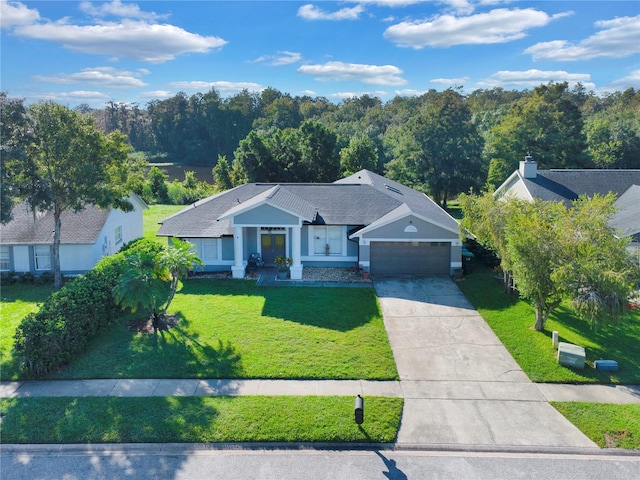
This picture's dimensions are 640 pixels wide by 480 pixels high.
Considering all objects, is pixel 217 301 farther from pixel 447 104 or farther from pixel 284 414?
pixel 447 104

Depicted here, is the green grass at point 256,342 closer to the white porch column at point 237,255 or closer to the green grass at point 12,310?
the green grass at point 12,310

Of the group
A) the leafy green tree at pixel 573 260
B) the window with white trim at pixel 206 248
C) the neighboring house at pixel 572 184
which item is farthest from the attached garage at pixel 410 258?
the window with white trim at pixel 206 248

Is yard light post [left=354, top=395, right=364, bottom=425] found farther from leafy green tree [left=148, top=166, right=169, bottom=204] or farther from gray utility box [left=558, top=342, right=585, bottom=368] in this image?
leafy green tree [left=148, top=166, right=169, bottom=204]

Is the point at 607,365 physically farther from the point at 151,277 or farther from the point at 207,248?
the point at 207,248

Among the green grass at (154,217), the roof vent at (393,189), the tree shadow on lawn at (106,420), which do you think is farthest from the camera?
the green grass at (154,217)

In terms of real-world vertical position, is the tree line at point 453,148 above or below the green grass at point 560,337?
above

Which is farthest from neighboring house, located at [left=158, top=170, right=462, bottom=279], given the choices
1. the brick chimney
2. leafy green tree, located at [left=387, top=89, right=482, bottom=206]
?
leafy green tree, located at [left=387, top=89, right=482, bottom=206]

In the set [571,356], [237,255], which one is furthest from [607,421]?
[237,255]
